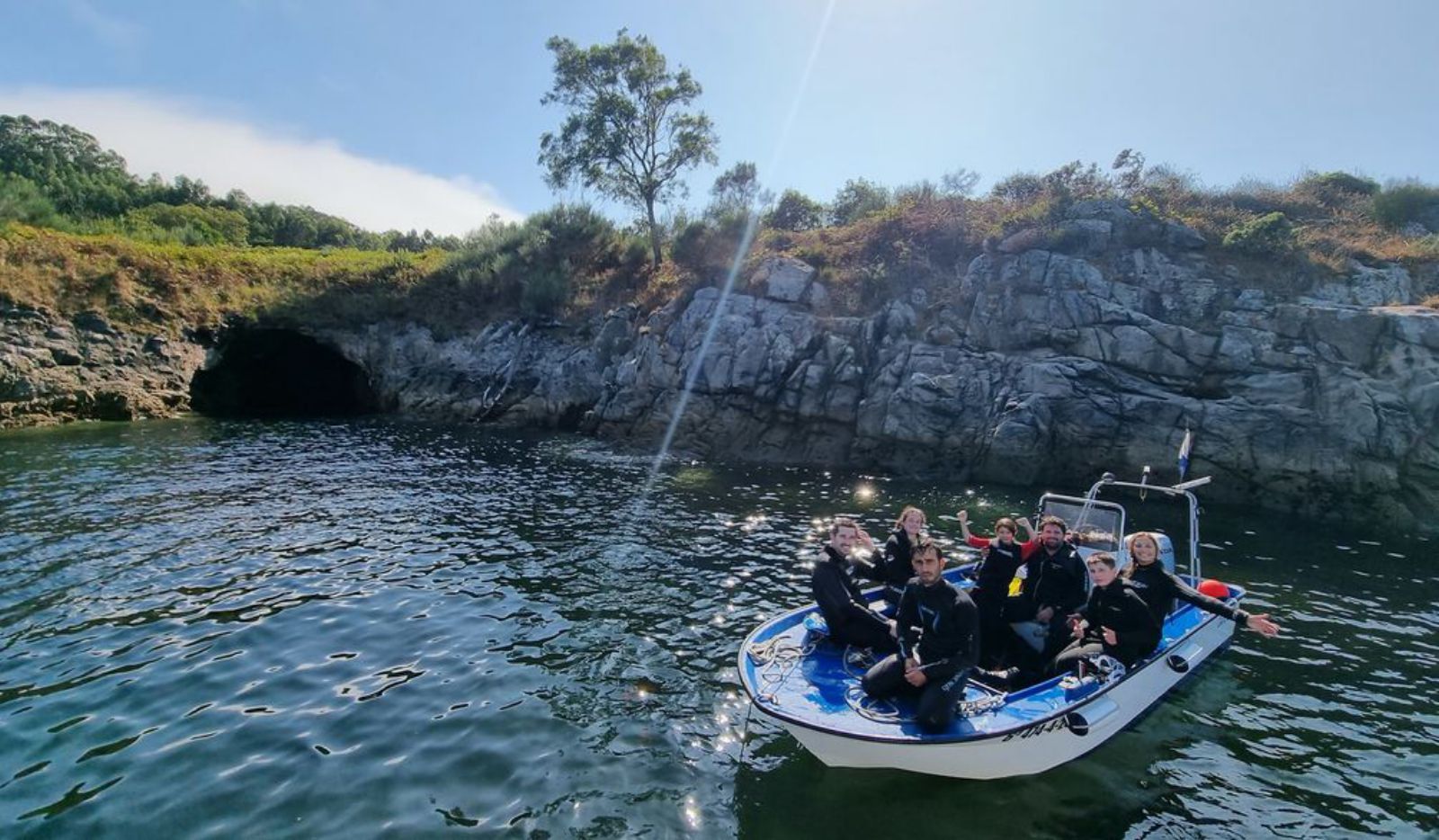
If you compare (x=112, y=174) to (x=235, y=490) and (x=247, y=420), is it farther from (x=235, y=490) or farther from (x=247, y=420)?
(x=235, y=490)

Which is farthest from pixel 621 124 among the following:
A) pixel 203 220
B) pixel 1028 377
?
pixel 203 220

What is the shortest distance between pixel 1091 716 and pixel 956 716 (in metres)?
1.82

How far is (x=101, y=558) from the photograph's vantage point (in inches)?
560

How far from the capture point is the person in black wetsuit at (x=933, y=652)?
797 cm

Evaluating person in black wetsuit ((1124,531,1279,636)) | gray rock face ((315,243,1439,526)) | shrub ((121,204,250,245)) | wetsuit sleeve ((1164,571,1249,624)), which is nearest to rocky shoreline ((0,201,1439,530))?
gray rock face ((315,243,1439,526))

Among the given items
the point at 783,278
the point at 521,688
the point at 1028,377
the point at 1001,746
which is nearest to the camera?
the point at 1001,746

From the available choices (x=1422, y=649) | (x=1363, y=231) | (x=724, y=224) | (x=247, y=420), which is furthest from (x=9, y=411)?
(x=1363, y=231)

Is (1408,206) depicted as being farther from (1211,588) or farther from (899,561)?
(899,561)

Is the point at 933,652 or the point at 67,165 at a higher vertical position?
the point at 67,165

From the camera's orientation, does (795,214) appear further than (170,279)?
Yes

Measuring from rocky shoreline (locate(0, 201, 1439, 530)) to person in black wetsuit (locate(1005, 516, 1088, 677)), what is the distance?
16.3 m

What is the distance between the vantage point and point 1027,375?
27.6 metres

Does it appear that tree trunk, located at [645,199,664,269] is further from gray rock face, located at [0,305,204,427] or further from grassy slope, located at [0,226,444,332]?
gray rock face, located at [0,305,204,427]

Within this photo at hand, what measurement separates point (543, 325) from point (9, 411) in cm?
2272
